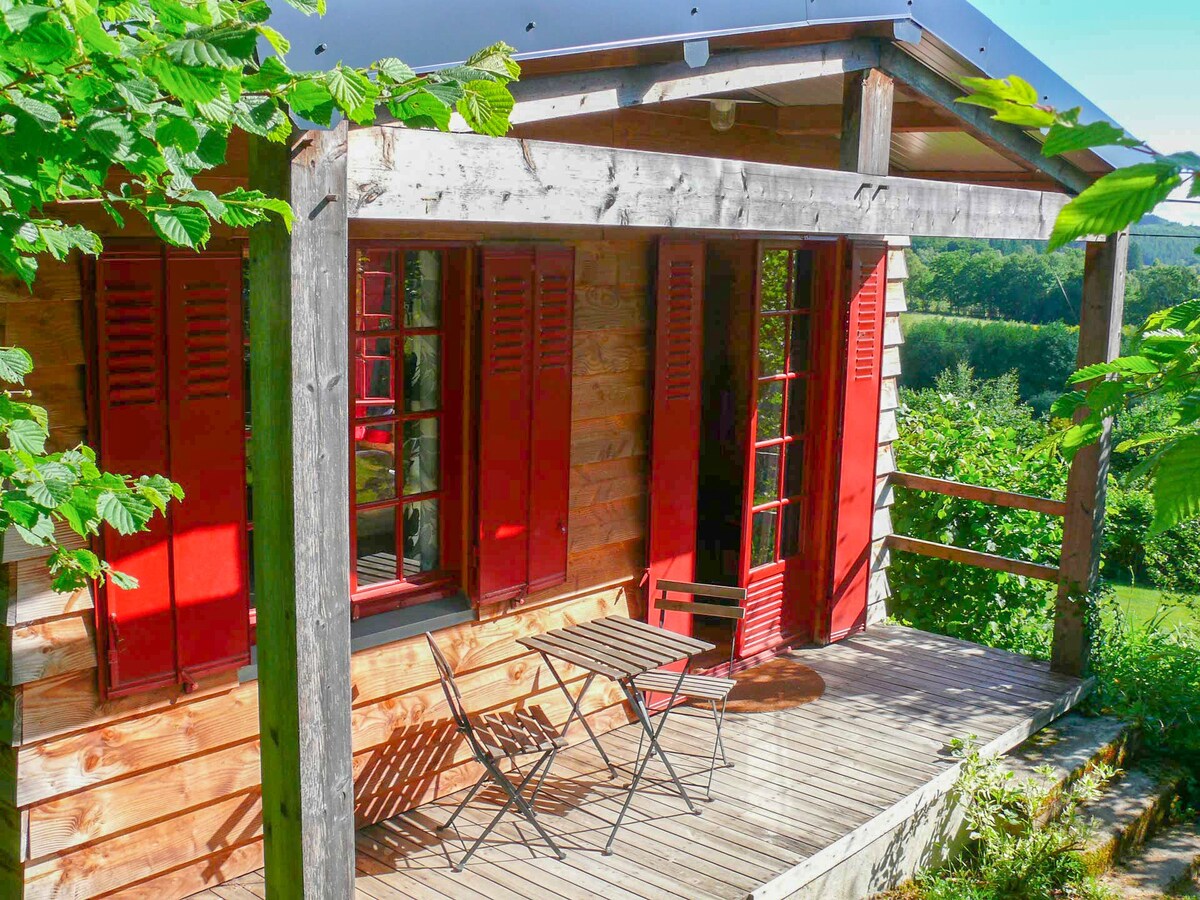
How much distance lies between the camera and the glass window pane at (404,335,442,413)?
4.97 metres

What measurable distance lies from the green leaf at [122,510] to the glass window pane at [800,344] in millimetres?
5057

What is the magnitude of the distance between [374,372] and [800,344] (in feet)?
9.76

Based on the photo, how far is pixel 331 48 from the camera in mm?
2785

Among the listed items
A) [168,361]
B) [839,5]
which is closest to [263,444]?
[168,361]

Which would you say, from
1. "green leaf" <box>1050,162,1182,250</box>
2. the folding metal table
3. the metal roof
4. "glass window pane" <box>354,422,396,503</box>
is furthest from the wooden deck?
"green leaf" <box>1050,162,1182,250</box>

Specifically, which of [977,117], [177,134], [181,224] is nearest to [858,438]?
[977,117]

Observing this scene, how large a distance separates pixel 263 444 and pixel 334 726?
683mm

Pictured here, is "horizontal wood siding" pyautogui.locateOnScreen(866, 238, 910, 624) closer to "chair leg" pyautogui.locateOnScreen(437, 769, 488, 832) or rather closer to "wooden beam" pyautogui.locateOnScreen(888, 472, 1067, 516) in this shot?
"wooden beam" pyautogui.locateOnScreen(888, 472, 1067, 516)

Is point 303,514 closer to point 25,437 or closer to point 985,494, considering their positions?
point 25,437

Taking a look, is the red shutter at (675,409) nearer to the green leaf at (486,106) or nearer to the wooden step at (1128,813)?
the wooden step at (1128,813)

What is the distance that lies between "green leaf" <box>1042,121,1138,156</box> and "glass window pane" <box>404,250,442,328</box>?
380cm

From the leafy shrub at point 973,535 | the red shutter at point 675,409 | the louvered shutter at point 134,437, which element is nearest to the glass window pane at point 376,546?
the louvered shutter at point 134,437

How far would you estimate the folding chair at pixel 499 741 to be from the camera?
15.0 ft

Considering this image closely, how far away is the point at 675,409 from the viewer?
599 centimetres
